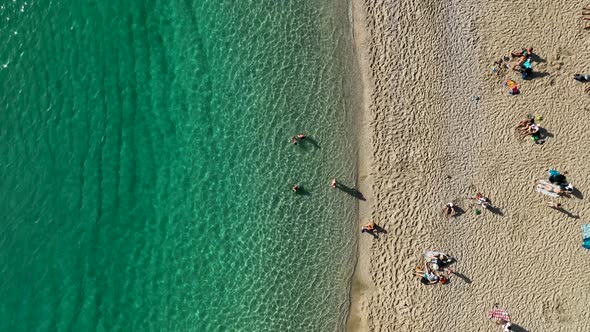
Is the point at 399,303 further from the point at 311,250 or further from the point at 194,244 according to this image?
the point at 194,244

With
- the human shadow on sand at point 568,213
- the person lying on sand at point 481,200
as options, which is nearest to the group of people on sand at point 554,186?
the human shadow on sand at point 568,213

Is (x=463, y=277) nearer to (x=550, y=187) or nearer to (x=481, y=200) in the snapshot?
(x=481, y=200)

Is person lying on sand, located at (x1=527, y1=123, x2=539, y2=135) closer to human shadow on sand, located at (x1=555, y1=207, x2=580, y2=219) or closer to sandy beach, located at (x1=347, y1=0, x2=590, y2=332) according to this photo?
sandy beach, located at (x1=347, y1=0, x2=590, y2=332)

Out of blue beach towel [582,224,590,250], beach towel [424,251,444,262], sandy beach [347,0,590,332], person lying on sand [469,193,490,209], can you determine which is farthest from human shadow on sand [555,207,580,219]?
beach towel [424,251,444,262]

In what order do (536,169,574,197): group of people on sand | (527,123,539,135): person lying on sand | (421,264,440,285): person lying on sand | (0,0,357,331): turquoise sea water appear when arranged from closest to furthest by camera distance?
(0,0,357,331): turquoise sea water
(421,264,440,285): person lying on sand
(527,123,539,135): person lying on sand
(536,169,574,197): group of people on sand

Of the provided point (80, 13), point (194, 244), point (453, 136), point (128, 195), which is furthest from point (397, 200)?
point (80, 13)
